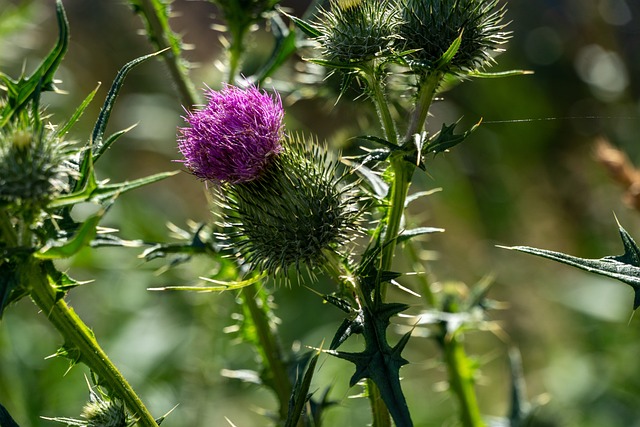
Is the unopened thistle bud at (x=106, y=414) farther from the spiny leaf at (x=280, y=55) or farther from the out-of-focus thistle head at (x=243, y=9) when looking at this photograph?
the out-of-focus thistle head at (x=243, y=9)

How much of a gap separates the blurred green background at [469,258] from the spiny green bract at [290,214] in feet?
3.13

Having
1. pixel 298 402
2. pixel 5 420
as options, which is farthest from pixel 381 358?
pixel 5 420

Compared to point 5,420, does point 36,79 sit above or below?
above

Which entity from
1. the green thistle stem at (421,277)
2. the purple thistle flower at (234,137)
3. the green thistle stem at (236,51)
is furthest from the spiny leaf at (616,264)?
the green thistle stem at (236,51)

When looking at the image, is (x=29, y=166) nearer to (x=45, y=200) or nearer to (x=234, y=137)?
(x=45, y=200)

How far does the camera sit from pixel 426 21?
2.25 m

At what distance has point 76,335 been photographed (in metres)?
1.98

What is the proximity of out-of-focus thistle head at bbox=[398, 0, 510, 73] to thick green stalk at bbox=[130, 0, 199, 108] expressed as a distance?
0.99m

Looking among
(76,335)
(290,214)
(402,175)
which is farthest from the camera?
(290,214)

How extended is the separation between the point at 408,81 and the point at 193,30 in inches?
266

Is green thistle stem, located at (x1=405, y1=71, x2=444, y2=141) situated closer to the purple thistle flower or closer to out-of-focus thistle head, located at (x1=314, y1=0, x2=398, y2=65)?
out-of-focus thistle head, located at (x1=314, y1=0, x2=398, y2=65)

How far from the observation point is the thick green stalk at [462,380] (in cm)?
290

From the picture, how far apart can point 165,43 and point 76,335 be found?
4.73ft

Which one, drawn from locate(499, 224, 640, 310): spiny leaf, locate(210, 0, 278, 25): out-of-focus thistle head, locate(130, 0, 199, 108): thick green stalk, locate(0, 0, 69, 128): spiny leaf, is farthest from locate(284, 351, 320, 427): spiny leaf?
locate(210, 0, 278, 25): out-of-focus thistle head
